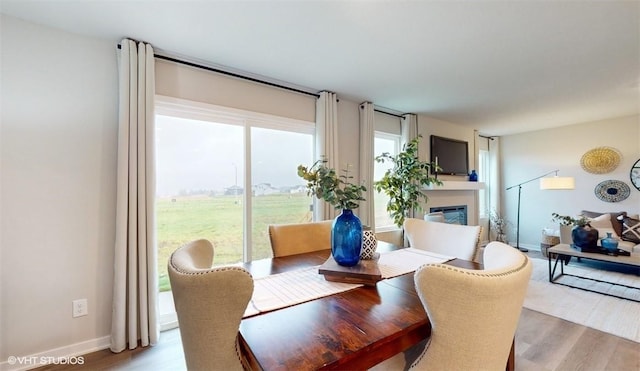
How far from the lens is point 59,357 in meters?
1.86

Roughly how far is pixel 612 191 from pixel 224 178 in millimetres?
6032

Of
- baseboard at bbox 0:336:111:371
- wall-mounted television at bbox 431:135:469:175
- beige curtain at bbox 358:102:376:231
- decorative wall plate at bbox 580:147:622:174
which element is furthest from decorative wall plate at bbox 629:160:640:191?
baseboard at bbox 0:336:111:371

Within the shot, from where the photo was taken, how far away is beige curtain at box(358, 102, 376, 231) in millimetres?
3520

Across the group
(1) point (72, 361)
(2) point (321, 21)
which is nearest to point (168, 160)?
(1) point (72, 361)

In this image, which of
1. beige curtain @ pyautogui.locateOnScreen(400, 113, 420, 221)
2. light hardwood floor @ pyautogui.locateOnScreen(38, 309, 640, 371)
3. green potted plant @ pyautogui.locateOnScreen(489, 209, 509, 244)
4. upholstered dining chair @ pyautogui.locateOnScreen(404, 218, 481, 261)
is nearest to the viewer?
upholstered dining chair @ pyautogui.locateOnScreen(404, 218, 481, 261)

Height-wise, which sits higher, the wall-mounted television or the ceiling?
the ceiling

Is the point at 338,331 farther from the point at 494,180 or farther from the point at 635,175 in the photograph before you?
the point at 494,180

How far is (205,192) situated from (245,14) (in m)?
1.55

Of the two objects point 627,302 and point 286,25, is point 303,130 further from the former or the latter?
point 627,302

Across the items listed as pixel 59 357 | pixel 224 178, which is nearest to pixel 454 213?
pixel 224 178

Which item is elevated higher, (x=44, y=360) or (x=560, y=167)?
(x=560, y=167)

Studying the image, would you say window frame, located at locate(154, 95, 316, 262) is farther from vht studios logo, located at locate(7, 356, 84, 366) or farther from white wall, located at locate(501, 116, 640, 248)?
white wall, located at locate(501, 116, 640, 248)

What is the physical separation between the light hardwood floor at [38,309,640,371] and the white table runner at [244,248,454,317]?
1.12 m

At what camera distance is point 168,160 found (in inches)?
94.3
